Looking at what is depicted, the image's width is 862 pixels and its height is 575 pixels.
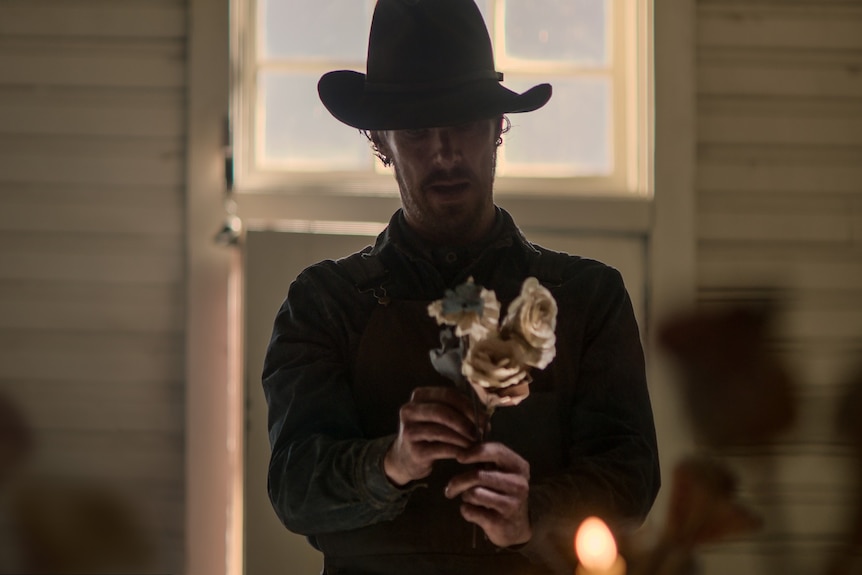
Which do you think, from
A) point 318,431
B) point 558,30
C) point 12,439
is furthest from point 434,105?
point 12,439

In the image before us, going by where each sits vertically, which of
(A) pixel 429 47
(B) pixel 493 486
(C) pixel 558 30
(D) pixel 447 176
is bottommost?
(B) pixel 493 486

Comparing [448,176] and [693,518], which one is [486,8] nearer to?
[448,176]

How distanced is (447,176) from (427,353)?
0.46 ft

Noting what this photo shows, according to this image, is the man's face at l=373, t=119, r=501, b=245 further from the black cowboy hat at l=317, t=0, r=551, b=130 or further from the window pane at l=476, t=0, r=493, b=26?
the window pane at l=476, t=0, r=493, b=26

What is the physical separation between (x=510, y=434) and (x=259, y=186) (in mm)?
505

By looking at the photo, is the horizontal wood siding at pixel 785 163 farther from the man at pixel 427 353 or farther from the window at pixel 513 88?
the man at pixel 427 353

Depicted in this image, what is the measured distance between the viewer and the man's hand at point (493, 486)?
0.65m

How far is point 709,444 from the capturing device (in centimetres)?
93

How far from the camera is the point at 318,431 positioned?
2.48 ft

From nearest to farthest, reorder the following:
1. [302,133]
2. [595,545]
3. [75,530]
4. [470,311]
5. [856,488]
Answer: [470,311]
[595,545]
[75,530]
[856,488]
[302,133]

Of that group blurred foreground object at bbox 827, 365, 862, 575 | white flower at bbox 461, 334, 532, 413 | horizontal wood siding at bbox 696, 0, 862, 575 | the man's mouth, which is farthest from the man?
horizontal wood siding at bbox 696, 0, 862, 575

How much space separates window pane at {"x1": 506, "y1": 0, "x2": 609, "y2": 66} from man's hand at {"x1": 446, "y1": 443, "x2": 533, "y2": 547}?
667 mm

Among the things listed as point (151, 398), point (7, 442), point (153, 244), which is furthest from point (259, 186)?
point (7, 442)

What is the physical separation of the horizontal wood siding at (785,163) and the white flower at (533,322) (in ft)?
2.05
